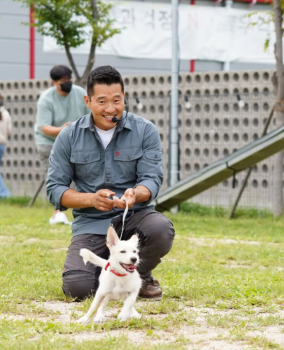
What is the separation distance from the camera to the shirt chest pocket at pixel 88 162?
199 inches

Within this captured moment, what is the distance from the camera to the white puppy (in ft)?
13.2

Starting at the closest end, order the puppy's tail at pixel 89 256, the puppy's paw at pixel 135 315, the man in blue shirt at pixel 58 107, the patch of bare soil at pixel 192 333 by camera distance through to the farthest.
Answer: the patch of bare soil at pixel 192 333 < the puppy's paw at pixel 135 315 < the puppy's tail at pixel 89 256 < the man in blue shirt at pixel 58 107

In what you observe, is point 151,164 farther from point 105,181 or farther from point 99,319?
point 99,319

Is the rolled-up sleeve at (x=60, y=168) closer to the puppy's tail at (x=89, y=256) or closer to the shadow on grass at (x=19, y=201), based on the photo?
the puppy's tail at (x=89, y=256)

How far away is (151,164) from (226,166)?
428cm

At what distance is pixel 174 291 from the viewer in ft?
16.6

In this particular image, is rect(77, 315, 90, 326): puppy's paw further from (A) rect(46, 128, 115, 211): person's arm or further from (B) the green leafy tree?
(B) the green leafy tree

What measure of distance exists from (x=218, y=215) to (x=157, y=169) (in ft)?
21.0

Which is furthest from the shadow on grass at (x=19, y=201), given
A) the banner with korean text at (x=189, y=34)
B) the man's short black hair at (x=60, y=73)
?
the banner with korean text at (x=189, y=34)

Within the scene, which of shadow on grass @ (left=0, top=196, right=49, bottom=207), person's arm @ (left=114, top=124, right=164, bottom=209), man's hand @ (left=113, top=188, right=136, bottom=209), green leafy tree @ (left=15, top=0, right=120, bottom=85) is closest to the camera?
man's hand @ (left=113, top=188, right=136, bottom=209)

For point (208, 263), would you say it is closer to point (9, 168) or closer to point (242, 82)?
point (242, 82)

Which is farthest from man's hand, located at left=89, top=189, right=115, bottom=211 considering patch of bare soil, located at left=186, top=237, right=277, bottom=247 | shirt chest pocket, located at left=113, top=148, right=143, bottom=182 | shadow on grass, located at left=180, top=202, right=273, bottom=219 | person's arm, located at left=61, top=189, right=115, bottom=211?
shadow on grass, located at left=180, top=202, right=273, bottom=219

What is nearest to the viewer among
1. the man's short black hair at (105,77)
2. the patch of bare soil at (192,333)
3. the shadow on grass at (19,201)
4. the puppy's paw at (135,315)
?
the patch of bare soil at (192,333)

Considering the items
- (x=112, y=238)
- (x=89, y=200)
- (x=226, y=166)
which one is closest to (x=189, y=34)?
(x=226, y=166)
